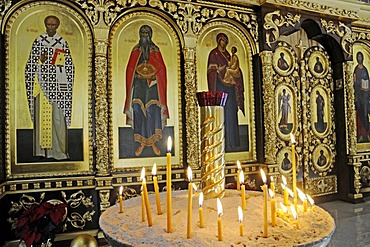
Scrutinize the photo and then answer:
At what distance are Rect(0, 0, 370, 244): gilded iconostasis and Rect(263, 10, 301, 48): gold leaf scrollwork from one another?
0.02m

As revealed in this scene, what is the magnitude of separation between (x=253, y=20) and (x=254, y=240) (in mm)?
4998

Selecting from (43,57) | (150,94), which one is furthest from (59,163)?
(150,94)

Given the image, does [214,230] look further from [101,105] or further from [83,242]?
[101,105]

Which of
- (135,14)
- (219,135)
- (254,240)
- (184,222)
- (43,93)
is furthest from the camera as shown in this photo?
(135,14)

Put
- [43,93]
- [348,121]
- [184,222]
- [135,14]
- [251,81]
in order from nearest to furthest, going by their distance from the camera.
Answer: [184,222]
[43,93]
[135,14]
[251,81]
[348,121]

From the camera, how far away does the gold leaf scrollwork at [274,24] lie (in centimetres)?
530

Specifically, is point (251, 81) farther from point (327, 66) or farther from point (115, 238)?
point (115, 238)

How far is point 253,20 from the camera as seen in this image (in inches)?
212

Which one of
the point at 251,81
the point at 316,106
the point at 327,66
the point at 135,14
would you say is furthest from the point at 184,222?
the point at 327,66

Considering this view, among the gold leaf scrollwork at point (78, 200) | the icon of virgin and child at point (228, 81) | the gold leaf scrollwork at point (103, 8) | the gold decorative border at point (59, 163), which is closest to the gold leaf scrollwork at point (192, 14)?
the icon of virgin and child at point (228, 81)

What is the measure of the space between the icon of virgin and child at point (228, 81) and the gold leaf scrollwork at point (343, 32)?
7.15 ft

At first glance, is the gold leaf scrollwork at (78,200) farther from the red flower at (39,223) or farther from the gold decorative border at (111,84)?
the red flower at (39,223)

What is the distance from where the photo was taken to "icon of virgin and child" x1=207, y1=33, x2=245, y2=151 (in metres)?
5.14

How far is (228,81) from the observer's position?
17.1 ft
